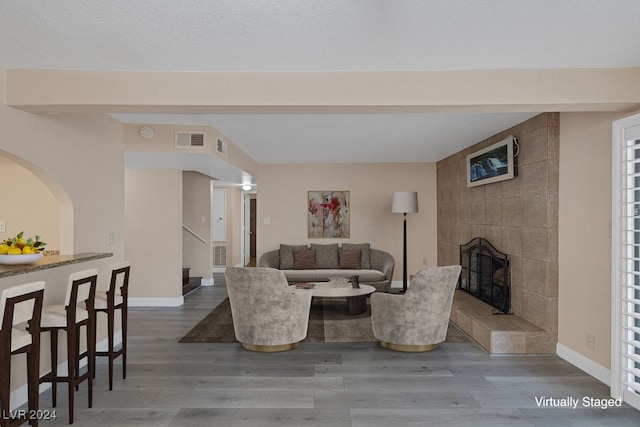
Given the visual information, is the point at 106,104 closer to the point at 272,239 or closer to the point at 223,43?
the point at 223,43

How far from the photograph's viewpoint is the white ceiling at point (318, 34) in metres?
2.01

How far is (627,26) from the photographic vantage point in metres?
2.22

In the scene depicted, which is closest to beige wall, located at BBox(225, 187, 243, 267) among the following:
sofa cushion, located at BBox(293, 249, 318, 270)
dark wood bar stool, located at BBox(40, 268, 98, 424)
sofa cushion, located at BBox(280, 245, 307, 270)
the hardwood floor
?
sofa cushion, located at BBox(280, 245, 307, 270)

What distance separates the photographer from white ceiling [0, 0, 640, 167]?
2010mm

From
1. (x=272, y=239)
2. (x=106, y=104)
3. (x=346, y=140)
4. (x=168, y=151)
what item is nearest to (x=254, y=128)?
(x=168, y=151)

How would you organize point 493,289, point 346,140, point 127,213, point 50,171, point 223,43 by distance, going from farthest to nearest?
point 127,213 → point 346,140 → point 493,289 → point 50,171 → point 223,43

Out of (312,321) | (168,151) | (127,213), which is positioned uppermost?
(168,151)

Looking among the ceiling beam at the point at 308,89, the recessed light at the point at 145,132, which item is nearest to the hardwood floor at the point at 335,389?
the ceiling beam at the point at 308,89

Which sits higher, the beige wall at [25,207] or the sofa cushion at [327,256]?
the beige wall at [25,207]

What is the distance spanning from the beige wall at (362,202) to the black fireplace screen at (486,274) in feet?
5.19

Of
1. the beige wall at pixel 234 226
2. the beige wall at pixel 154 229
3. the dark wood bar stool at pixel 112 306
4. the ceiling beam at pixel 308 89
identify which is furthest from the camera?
the beige wall at pixel 234 226

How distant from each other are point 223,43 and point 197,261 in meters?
6.14

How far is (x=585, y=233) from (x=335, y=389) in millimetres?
2519

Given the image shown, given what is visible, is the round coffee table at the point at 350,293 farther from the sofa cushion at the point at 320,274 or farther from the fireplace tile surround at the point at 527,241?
the fireplace tile surround at the point at 527,241
